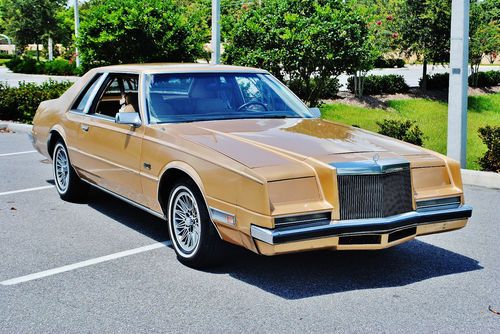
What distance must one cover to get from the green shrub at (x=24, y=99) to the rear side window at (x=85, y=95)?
8336 mm

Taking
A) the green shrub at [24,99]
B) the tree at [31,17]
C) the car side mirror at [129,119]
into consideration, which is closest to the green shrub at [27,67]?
the tree at [31,17]

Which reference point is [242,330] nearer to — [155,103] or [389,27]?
[155,103]

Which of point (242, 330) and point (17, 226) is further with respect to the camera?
point (17, 226)

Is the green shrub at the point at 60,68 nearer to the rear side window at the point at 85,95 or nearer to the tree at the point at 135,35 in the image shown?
the tree at the point at 135,35

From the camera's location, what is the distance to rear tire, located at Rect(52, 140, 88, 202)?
323 inches

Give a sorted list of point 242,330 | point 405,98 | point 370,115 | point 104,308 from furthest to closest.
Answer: point 405,98
point 370,115
point 104,308
point 242,330

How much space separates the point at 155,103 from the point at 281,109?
1.24 meters

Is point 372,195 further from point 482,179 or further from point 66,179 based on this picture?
point 482,179

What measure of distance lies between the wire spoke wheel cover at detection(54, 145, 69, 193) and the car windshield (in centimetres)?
208

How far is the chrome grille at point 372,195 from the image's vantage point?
520 centimetres

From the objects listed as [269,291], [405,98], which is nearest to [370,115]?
[405,98]

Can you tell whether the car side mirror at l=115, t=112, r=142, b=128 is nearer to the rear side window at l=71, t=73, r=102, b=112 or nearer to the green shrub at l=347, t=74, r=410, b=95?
the rear side window at l=71, t=73, r=102, b=112

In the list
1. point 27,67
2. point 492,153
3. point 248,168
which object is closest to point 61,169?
point 248,168

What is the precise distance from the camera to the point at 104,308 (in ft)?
16.2
